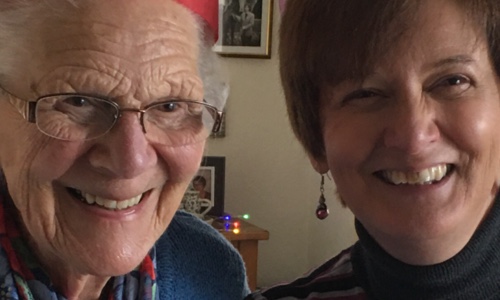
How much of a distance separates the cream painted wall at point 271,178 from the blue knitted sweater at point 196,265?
1.89 meters

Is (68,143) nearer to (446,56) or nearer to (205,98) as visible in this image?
(205,98)

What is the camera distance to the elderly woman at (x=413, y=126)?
1027 millimetres

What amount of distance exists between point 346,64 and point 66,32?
18.8 inches

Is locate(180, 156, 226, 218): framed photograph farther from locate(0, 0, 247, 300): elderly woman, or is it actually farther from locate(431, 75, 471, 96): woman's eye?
locate(431, 75, 471, 96): woman's eye

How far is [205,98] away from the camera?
4.20 ft

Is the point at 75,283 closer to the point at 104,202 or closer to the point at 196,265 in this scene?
the point at 104,202

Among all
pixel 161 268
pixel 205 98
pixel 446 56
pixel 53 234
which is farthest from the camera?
pixel 161 268

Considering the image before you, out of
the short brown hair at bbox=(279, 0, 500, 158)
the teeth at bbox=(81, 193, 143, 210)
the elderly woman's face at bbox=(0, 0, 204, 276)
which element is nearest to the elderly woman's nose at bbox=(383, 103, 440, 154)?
the short brown hair at bbox=(279, 0, 500, 158)

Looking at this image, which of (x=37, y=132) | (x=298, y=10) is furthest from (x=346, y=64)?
(x=37, y=132)

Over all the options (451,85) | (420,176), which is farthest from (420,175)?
(451,85)

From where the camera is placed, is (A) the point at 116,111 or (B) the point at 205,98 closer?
(A) the point at 116,111

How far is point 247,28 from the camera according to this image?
11.1ft

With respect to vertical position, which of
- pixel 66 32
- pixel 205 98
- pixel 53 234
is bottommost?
pixel 53 234

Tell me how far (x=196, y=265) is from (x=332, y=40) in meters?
0.62
